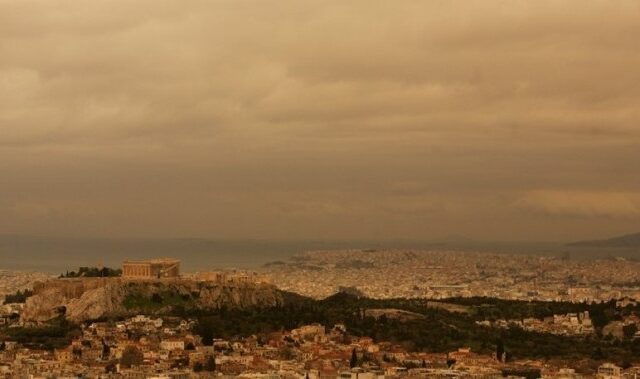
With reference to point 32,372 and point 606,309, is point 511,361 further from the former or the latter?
point 606,309

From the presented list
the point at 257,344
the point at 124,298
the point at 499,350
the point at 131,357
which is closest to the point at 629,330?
the point at 499,350

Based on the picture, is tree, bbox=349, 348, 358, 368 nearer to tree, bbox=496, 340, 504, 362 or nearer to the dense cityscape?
the dense cityscape

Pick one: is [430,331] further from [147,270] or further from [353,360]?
[147,270]

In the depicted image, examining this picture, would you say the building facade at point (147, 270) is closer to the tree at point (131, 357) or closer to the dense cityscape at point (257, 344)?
the dense cityscape at point (257, 344)

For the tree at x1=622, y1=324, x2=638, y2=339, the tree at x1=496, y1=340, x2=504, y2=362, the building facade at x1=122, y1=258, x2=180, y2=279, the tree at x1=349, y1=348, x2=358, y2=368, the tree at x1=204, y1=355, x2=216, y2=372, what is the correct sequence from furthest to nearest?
1. the building facade at x1=122, y1=258, x2=180, y2=279
2. the tree at x1=622, y1=324, x2=638, y2=339
3. the tree at x1=496, y1=340, x2=504, y2=362
4. the tree at x1=349, y1=348, x2=358, y2=368
5. the tree at x1=204, y1=355, x2=216, y2=372

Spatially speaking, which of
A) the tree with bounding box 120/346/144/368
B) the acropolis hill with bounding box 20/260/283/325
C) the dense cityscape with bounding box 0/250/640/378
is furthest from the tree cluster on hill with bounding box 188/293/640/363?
the tree with bounding box 120/346/144/368

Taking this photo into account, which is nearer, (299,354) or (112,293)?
(299,354)

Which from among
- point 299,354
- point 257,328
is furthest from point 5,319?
point 299,354

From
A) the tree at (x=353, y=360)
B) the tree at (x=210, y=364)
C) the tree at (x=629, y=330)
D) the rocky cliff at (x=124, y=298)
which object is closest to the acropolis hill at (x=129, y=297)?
the rocky cliff at (x=124, y=298)
